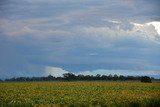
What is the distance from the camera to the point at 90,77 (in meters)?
179

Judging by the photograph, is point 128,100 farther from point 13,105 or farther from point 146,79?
point 146,79

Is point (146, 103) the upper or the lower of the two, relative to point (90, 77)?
lower

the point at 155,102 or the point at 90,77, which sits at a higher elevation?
the point at 90,77

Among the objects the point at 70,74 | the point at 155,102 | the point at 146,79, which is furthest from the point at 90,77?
the point at 155,102

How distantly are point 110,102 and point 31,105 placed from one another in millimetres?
5755

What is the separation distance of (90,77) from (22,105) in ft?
499

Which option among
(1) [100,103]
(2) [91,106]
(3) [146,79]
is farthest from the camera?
(3) [146,79]

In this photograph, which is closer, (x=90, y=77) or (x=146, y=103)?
(x=146, y=103)

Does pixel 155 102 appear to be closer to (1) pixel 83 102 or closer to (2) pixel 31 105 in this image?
Answer: (1) pixel 83 102

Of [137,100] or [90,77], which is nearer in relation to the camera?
[137,100]

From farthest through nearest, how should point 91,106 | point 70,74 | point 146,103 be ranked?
point 70,74
point 146,103
point 91,106

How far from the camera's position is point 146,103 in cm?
3073

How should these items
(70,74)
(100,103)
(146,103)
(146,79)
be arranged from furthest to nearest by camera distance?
(70,74)
(146,79)
(146,103)
(100,103)

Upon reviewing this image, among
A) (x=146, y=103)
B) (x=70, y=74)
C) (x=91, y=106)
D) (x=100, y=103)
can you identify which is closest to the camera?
(x=91, y=106)
